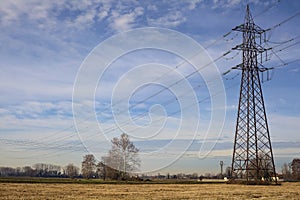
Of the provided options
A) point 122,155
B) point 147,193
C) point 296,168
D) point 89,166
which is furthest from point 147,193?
point 296,168

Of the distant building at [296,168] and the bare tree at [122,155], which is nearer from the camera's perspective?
the bare tree at [122,155]

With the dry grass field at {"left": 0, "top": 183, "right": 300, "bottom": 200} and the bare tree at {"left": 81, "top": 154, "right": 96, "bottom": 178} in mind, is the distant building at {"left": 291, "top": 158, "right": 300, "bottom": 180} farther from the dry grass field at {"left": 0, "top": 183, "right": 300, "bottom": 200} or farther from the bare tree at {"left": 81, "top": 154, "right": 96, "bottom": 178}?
the dry grass field at {"left": 0, "top": 183, "right": 300, "bottom": 200}

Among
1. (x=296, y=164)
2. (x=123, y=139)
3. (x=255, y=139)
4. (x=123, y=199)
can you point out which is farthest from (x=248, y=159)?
(x=296, y=164)

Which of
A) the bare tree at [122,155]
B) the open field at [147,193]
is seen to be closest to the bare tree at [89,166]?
the bare tree at [122,155]

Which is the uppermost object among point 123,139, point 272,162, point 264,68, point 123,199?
point 264,68

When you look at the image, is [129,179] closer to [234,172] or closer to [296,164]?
[234,172]

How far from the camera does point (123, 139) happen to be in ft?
307

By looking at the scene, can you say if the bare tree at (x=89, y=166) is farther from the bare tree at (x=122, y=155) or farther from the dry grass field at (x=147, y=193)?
the dry grass field at (x=147, y=193)

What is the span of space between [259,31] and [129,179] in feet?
198

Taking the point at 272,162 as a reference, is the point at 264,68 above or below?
above

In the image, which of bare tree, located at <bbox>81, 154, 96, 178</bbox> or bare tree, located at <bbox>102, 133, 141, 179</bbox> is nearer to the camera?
bare tree, located at <bbox>102, 133, 141, 179</bbox>

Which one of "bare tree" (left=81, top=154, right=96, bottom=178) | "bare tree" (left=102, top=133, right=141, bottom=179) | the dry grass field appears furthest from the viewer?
"bare tree" (left=81, top=154, right=96, bottom=178)

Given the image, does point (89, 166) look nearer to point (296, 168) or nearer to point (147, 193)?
point (296, 168)

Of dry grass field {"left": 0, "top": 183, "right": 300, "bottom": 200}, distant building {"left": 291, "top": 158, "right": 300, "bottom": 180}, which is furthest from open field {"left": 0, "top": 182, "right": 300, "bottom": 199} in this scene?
distant building {"left": 291, "top": 158, "right": 300, "bottom": 180}
